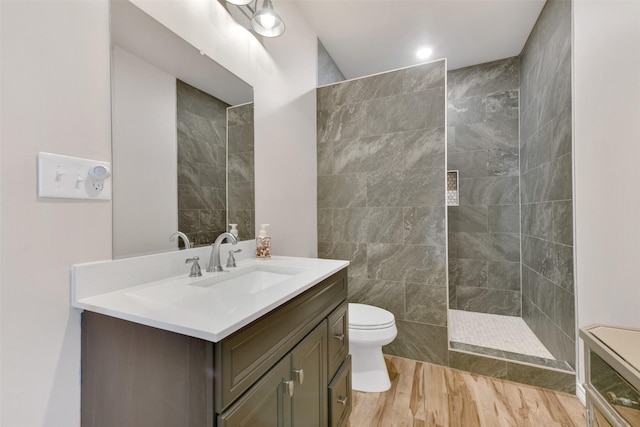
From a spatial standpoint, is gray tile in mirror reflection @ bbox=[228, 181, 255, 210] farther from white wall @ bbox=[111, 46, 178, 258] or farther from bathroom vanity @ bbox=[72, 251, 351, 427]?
bathroom vanity @ bbox=[72, 251, 351, 427]

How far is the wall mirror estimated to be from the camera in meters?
0.98

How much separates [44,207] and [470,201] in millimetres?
3177

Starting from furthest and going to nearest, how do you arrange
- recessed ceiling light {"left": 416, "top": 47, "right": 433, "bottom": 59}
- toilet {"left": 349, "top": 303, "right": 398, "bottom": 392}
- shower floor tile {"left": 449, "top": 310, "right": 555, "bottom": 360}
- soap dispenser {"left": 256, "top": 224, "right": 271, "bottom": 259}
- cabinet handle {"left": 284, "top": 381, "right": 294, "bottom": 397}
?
recessed ceiling light {"left": 416, "top": 47, "right": 433, "bottom": 59}
shower floor tile {"left": 449, "top": 310, "right": 555, "bottom": 360}
toilet {"left": 349, "top": 303, "right": 398, "bottom": 392}
soap dispenser {"left": 256, "top": 224, "right": 271, "bottom": 259}
cabinet handle {"left": 284, "top": 381, "right": 294, "bottom": 397}

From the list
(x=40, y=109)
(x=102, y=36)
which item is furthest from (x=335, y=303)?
(x=102, y=36)

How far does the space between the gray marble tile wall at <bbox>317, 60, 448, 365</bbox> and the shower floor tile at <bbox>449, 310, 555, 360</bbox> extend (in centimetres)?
42

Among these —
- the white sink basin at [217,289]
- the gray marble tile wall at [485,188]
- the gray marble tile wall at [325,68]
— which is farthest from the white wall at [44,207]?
the gray marble tile wall at [485,188]

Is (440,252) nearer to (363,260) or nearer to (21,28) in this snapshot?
(363,260)

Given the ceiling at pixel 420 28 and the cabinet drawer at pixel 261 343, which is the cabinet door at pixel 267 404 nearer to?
the cabinet drawer at pixel 261 343

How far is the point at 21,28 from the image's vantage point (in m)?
0.72

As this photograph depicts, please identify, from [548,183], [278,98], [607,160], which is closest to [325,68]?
[278,98]

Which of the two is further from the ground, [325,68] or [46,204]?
[325,68]

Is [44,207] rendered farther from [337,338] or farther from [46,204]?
[337,338]

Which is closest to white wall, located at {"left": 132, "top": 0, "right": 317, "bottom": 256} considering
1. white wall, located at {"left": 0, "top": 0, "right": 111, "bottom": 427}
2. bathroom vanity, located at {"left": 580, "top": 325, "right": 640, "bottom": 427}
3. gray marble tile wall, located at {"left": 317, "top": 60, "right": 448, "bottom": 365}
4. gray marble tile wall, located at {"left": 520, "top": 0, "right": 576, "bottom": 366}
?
gray marble tile wall, located at {"left": 317, "top": 60, "right": 448, "bottom": 365}

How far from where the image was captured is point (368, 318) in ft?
6.07
